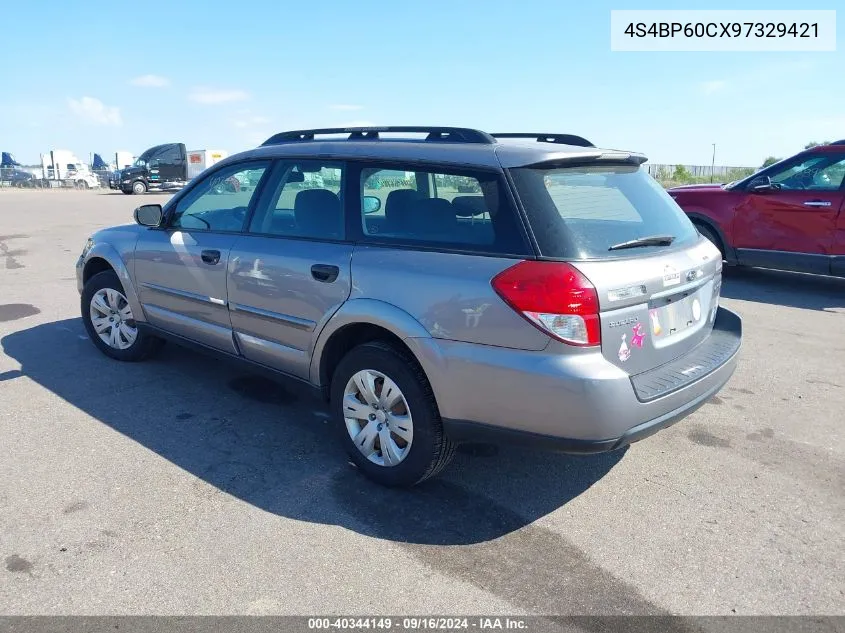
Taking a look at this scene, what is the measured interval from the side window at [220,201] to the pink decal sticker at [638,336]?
8.25 ft

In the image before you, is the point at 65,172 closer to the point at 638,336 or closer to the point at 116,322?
the point at 116,322

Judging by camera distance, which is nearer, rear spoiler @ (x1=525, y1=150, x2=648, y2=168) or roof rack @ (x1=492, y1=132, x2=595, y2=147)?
rear spoiler @ (x1=525, y1=150, x2=648, y2=168)

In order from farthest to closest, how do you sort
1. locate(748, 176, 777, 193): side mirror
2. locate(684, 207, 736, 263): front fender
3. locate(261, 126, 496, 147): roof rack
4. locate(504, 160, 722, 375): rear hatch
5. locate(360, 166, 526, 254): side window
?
1. locate(684, 207, 736, 263): front fender
2. locate(748, 176, 777, 193): side mirror
3. locate(261, 126, 496, 147): roof rack
4. locate(360, 166, 526, 254): side window
5. locate(504, 160, 722, 375): rear hatch

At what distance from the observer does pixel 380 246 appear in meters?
3.44

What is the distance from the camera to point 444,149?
340 cm

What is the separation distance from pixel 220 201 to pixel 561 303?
2.74 m

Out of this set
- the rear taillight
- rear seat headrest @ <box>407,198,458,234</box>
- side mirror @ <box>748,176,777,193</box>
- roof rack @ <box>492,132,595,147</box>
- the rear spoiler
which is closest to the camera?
the rear taillight

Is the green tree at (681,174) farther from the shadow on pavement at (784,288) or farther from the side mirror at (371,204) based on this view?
the side mirror at (371,204)

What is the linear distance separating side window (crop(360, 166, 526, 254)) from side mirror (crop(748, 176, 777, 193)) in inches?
262

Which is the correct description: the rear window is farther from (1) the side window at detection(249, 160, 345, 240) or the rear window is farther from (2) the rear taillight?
(1) the side window at detection(249, 160, 345, 240)

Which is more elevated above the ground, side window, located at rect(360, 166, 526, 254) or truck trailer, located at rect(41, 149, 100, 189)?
truck trailer, located at rect(41, 149, 100, 189)

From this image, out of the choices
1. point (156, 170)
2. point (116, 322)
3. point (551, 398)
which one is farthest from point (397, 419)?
point (156, 170)

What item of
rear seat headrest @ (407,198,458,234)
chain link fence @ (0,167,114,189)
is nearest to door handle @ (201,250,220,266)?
rear seat headrest @ (407,198,458,234)

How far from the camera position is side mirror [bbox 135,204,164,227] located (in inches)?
191
